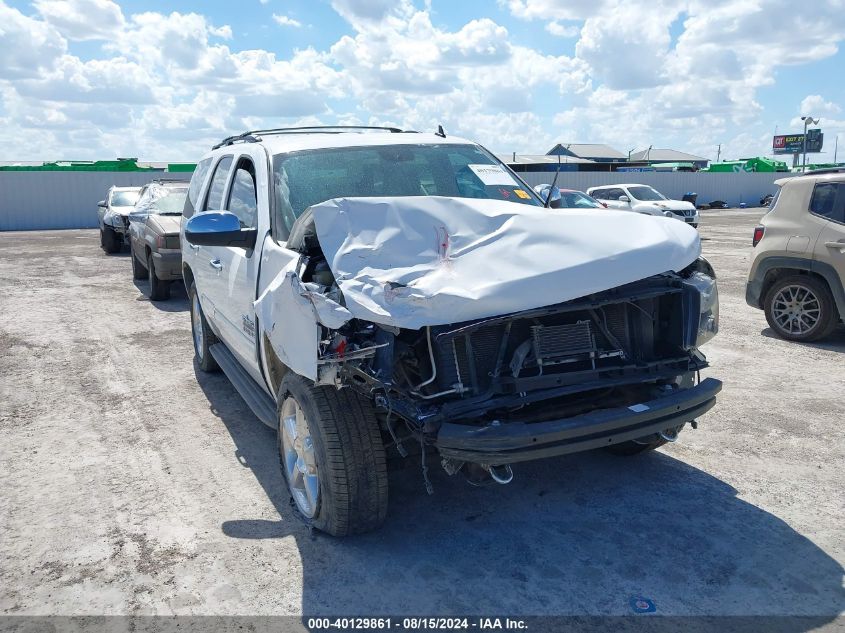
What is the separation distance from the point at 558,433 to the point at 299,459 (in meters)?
1.39

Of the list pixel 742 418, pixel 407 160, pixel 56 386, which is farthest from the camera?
pixel 56 386

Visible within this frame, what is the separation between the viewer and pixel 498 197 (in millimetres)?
4816

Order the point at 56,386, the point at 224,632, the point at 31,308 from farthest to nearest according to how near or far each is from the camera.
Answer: the point at 31,308 → the point at 56,386 → the point at 224,632

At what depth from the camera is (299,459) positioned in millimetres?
3754

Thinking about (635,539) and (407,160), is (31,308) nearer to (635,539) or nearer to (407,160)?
(407,160)

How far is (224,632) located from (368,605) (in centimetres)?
59

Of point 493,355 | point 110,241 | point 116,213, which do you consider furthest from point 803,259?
point 110,241

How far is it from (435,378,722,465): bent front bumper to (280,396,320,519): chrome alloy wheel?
0.79 meters

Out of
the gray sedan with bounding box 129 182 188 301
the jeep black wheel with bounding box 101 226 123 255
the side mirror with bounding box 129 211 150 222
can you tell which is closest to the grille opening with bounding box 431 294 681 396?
the gray sedan with bounding box 129 182 188 301

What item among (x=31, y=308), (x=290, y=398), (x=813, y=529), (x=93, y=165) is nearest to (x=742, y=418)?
(x=813, y=529)

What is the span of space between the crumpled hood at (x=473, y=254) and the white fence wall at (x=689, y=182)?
29.8 meters

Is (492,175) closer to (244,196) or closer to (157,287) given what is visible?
(244,196)

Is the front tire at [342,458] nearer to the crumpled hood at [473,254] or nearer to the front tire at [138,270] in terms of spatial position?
the crumpled hood at [473,254]

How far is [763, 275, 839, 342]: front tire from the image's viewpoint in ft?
24.5
